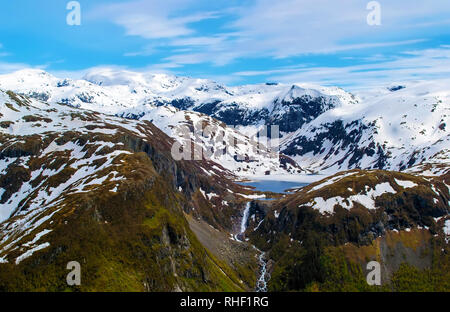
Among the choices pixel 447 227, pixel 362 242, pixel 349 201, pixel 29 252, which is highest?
pixel 349 201

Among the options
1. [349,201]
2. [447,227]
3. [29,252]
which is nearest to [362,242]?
[349,201]

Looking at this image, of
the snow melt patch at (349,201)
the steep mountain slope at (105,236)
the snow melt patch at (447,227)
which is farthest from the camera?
the snow melt patch at (349,201)

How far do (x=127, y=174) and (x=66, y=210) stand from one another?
115 feet

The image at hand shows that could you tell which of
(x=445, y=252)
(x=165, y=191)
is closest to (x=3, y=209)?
(x=165, y=191)

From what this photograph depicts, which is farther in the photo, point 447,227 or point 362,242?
point 447,227

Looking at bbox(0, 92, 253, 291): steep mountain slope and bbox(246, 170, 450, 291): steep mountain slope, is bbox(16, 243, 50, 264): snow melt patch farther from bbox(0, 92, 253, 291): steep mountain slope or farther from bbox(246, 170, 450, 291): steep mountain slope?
bbox(246, 170, 450, 291): steep mountain slope

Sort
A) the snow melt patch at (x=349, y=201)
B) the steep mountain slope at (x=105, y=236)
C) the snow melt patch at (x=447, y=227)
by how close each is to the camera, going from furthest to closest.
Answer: the snow melt patch at (x=349, y=201) < the snow melt patch at (x=447, y=227) < the steep mountain slope at (x=105, y=236)

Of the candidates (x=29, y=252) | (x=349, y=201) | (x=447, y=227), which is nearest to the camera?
(x=29, y=252)

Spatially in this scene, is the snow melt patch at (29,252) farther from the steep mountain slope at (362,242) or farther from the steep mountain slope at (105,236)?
the steep mountain slope at (362,242)

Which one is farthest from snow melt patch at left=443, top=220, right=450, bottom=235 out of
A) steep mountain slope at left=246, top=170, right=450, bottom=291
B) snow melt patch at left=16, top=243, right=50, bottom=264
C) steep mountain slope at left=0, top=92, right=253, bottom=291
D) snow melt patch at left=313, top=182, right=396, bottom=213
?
snow melt patch at left=16, top=243, right=50, bottom=264

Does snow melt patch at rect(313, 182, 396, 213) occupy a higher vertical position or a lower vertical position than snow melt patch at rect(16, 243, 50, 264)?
higher

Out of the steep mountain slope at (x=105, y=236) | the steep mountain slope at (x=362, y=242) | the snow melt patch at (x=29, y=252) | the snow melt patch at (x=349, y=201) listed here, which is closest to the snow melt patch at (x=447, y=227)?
the steep mountain slope at (x=362, y=242)

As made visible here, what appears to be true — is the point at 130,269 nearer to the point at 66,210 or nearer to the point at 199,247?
the point at 66,210

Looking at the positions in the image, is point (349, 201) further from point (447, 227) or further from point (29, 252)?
point (29, 252)
